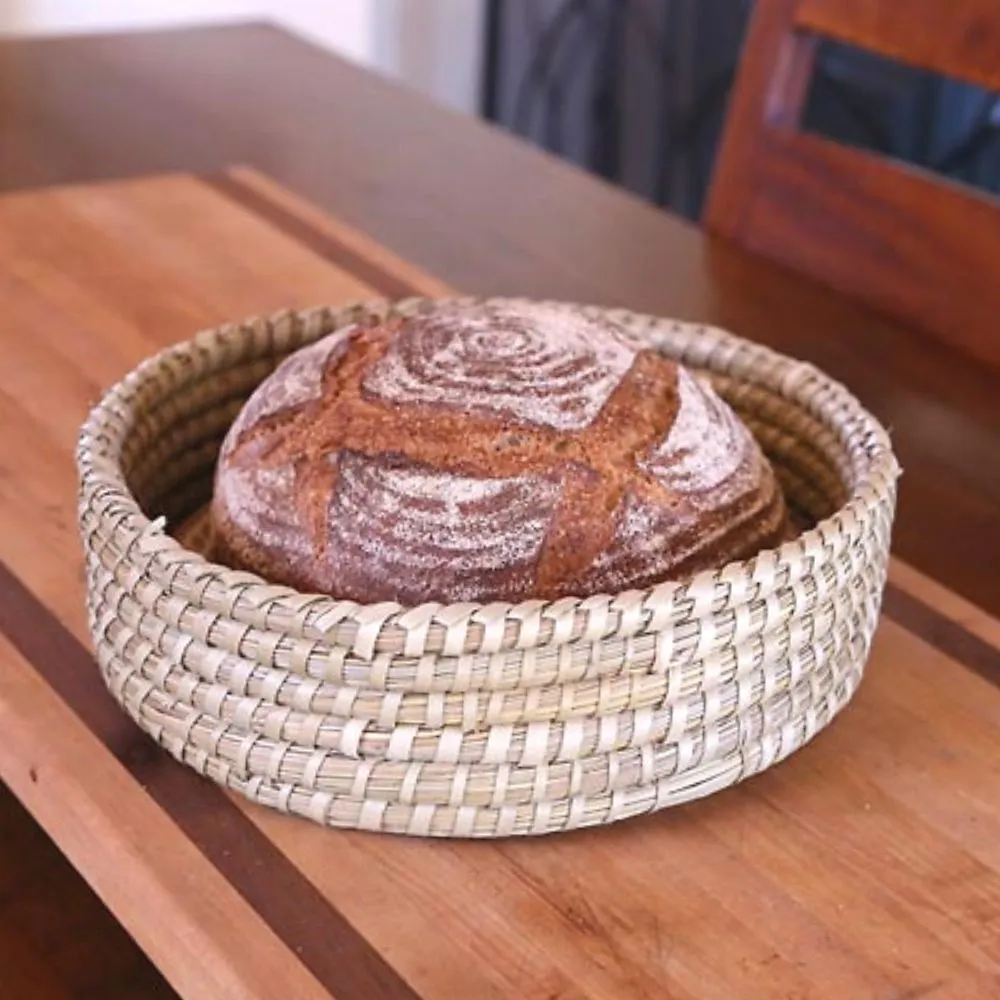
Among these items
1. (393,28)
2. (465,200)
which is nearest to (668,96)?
(393,28)

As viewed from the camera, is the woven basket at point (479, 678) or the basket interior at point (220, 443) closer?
the woven basket at point (479, 678)

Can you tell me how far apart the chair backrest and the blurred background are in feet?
3.77

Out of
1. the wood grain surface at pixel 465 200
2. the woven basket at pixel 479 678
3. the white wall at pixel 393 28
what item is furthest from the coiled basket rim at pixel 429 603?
the white wall at pixel 393 28

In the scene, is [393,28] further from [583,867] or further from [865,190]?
[583,867]

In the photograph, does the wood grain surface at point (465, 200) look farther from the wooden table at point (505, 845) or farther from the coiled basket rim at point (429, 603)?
the coiled basket rim at point (429, 603)

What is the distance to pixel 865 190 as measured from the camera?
1271 millimetres

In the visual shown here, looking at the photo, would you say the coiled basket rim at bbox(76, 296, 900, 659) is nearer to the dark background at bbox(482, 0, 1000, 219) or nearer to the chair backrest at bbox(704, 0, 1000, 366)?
the chair backrest at bbox(704, 0, 1000, 366)

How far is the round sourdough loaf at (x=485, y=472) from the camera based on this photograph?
65 centimetres

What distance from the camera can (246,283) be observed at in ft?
3.75

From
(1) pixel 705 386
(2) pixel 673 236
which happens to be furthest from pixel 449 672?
(2) pixel 673 236

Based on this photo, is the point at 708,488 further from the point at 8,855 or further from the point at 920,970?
the point at 8,855

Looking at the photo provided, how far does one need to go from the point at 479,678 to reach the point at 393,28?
2.60 metres

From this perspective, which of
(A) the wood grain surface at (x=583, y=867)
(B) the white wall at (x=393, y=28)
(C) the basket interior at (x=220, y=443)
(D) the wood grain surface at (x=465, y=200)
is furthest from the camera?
(B) the white wall at (x=393, y=28)

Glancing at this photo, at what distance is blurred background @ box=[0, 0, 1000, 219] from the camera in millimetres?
2520
